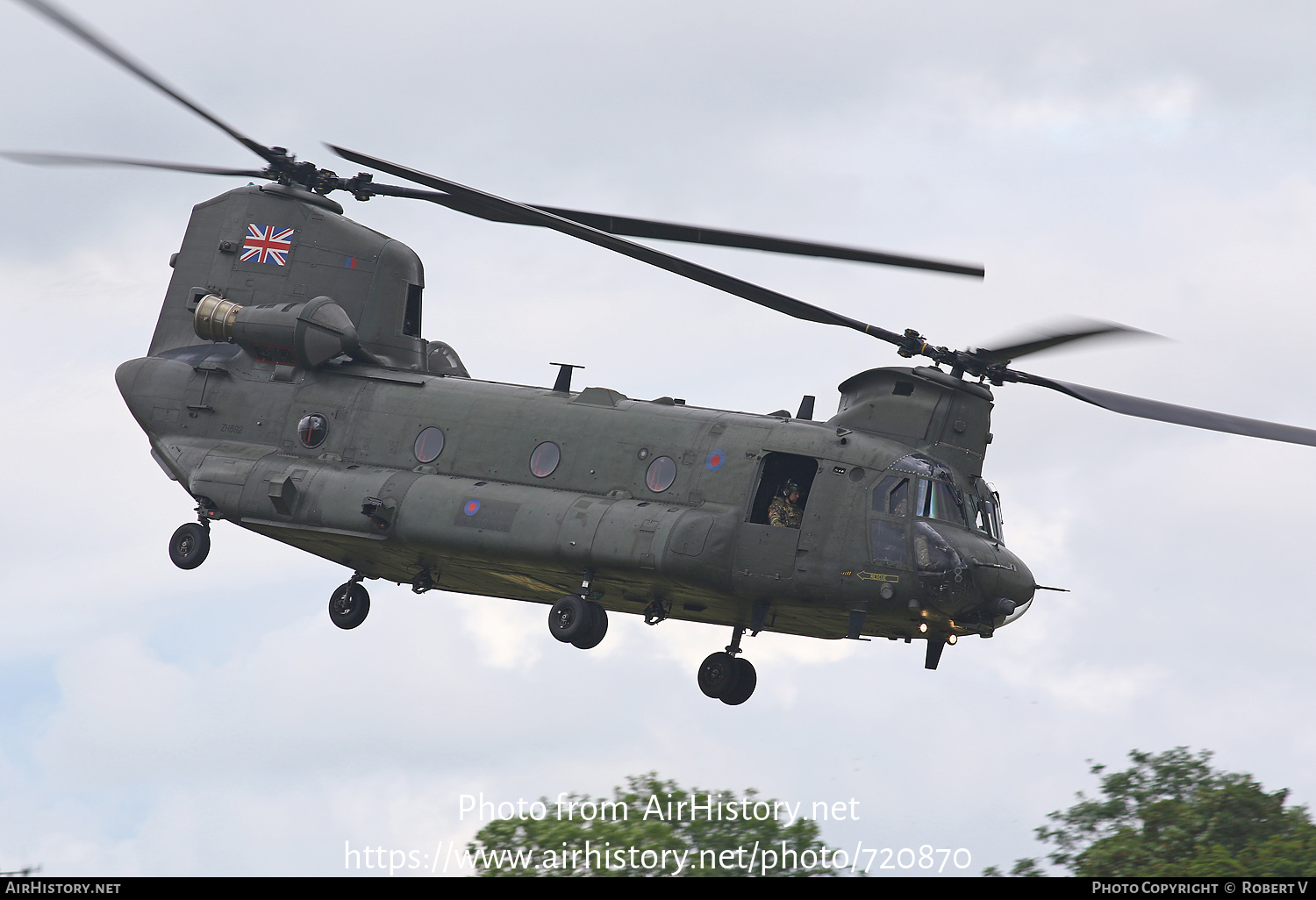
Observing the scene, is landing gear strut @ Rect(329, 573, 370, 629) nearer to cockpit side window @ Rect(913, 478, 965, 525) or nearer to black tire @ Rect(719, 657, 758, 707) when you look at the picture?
black tire @ Rect(719, 657, 758, 707)

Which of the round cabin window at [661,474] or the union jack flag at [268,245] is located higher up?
the union jack flag at [268,245]

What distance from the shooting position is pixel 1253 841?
2705 cm

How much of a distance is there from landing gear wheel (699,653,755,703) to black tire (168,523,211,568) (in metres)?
9.04

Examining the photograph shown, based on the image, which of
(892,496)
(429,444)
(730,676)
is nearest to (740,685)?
(730,676)

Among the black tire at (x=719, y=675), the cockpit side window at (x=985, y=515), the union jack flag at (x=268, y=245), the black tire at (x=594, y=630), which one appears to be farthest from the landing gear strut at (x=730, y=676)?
the union jack flag at (x=268, y=245)

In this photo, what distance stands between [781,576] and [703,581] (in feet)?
3.82

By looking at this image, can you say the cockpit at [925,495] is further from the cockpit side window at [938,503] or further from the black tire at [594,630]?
the black tire at [594,630]

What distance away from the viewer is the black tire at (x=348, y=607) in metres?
28.5

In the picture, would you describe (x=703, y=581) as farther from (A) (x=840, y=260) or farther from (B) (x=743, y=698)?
(A) (x=840, y=260)

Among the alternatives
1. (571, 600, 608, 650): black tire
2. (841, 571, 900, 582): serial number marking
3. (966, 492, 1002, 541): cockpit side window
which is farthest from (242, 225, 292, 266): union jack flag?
(966, 492, 1002, 541): cockpit side window

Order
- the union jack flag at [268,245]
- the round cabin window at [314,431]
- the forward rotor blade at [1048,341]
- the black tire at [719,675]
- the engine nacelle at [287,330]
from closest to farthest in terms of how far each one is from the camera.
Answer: the forward rotor blade at [1048,341] < the black tire at [719,675] < the round cabin window at [314,431] < the engine nacelle at [287,330] < the union jack flag at [268,245]

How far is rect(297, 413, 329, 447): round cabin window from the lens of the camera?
91.7ft

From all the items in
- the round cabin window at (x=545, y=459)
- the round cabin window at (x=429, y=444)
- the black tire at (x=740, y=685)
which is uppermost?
the round cabin window at (x=429, y=444)

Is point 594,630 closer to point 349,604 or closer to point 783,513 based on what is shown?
point 783,513
